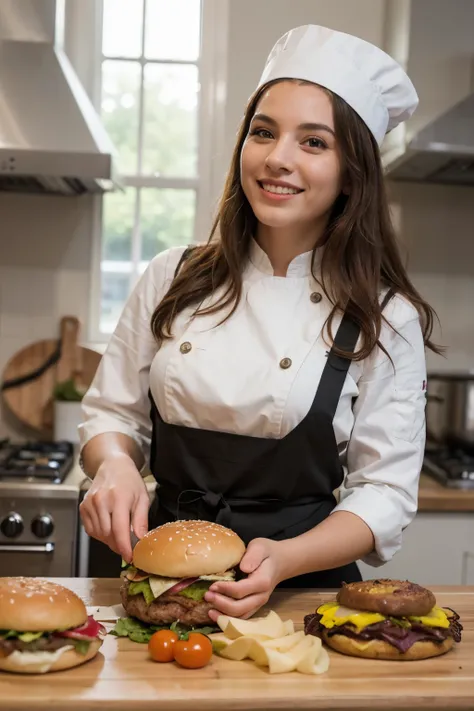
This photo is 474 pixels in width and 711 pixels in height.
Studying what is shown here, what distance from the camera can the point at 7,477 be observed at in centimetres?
257

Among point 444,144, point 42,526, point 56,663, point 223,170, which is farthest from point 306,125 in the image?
point 223,170

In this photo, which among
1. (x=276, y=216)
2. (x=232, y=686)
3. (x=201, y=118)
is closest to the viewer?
(x=232, y=686)

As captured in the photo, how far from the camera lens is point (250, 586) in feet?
4.16

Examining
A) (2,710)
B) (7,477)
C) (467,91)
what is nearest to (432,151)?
(467,91)

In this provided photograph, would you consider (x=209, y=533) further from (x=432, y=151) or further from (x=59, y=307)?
(x=59, y=307)

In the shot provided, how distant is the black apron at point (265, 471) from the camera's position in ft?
4.95

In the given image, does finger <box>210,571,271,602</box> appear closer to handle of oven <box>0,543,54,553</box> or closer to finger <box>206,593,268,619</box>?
finger <box>206,593,268,619</box>

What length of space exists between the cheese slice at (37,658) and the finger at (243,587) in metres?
0.23

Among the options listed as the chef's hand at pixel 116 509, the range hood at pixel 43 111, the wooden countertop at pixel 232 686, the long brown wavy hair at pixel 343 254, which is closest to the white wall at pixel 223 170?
the range hood at pixel 43 111

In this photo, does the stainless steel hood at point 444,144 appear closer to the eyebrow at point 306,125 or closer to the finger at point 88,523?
the eyebrow at point 306,125

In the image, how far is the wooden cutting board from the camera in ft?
10.2

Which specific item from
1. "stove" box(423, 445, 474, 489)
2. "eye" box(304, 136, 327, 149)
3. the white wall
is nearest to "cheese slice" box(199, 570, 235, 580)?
"eye" box(304, 136, 327, 149)

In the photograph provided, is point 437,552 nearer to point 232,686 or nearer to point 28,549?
point 28,549

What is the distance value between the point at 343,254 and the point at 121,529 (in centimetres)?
58
